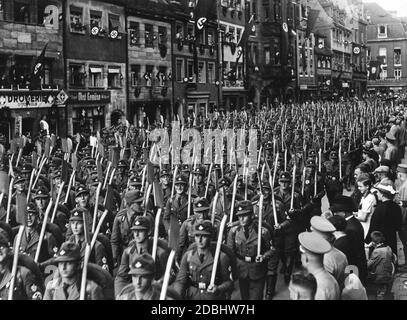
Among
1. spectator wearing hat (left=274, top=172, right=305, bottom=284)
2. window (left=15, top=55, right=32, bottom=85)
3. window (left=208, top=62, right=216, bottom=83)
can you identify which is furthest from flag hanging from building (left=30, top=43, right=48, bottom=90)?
window (left=208, top=62, right=216, bottom=83)

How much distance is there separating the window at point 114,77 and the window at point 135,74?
132cm

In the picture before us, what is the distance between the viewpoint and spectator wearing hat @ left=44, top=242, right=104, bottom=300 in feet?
19.1

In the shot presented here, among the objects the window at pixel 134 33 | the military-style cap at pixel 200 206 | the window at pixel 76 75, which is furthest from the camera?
the window at pixel 134 33

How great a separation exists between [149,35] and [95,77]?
607 centimetres

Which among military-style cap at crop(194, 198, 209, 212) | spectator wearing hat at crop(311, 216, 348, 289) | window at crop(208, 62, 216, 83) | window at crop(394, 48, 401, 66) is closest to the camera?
spectator wearing hat at crop(311, 216, 348, 289)

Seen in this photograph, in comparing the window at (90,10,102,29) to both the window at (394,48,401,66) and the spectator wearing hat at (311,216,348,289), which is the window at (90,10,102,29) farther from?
the spectator wearing hat at (311,216,348,289)

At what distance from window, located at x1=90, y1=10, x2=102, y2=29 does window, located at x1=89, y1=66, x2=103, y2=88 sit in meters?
2.10

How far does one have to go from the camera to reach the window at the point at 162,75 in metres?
35.9

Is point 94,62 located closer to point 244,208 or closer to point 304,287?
point 244,208

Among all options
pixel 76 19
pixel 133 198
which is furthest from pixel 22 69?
pixel 133 198

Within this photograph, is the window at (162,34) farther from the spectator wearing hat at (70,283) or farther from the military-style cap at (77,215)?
the spectator wearing hat at (70,283)

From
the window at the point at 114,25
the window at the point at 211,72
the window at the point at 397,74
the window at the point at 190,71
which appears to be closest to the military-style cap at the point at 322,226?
the window at the point at 114,25

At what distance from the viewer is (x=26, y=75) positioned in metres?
25.5
